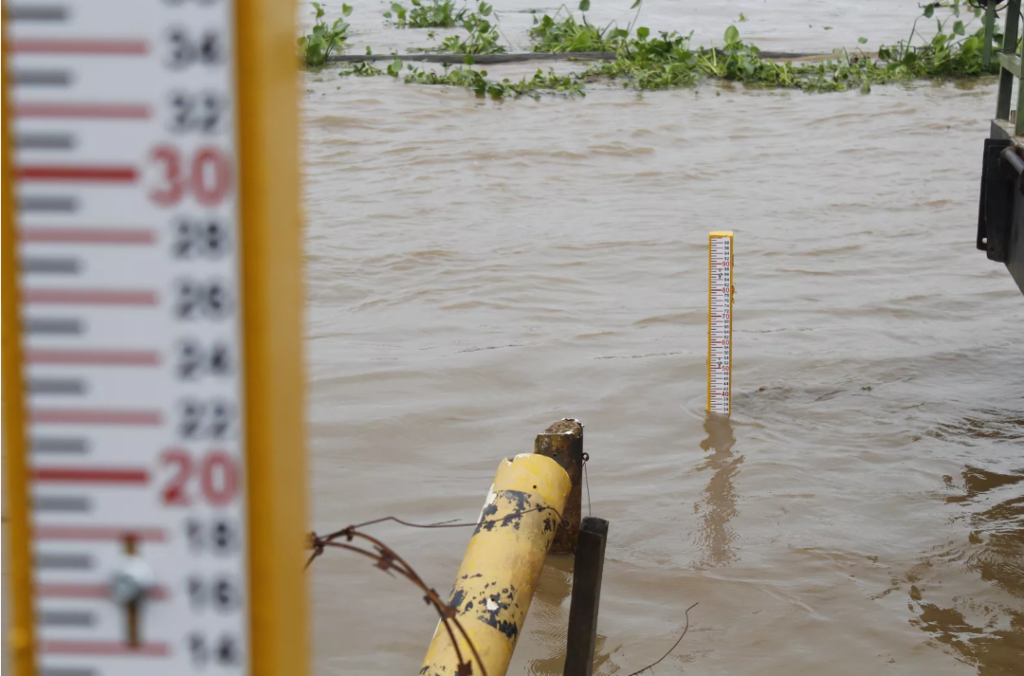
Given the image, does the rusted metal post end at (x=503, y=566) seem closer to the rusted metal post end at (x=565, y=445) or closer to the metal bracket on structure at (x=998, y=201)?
the rusted metal post end at (x=565, y=445)

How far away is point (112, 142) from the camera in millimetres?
619

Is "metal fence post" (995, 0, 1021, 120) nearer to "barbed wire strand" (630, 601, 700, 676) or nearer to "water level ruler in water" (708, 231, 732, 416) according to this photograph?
"water level ruler in water" (708, 231, 732, 416)

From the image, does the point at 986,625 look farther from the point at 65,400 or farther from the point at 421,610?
the point at 65,400

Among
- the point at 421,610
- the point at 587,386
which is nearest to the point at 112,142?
the point at 421,610

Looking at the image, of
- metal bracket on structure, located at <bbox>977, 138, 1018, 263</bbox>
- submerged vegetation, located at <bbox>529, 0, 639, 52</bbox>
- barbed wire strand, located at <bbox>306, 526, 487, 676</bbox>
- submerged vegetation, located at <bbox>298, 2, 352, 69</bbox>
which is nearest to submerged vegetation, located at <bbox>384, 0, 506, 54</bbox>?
submerged vegetation, located at <bbox>529, 0, 639, 52</bbox>

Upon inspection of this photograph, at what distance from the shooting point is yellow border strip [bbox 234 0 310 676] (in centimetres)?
60

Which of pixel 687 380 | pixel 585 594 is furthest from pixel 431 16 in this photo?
pixel 585 594

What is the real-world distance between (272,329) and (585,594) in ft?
6.55

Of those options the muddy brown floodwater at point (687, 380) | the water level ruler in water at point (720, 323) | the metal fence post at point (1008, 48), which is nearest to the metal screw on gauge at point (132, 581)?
the muddy brown floodwater at point (687, 380)

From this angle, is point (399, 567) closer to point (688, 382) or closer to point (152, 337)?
point (152, 337)

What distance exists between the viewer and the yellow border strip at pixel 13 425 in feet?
2.04

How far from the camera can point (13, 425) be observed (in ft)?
2.10

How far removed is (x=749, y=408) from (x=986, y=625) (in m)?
1.79

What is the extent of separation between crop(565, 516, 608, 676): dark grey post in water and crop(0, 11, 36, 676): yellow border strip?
1867mm
